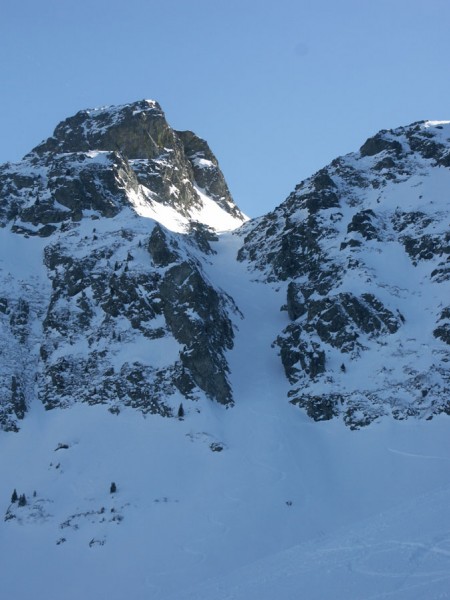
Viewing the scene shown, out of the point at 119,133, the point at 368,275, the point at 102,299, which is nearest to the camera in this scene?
the point at 102,299

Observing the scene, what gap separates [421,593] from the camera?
20.8 m

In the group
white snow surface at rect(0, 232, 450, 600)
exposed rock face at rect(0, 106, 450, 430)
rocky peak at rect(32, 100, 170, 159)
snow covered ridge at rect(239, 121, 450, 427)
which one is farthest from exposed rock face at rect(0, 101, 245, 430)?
rocky peak at rect(32, 100, 170, 159)

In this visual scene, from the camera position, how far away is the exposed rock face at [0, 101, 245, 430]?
216ft

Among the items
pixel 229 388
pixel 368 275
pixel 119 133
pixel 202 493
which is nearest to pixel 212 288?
pixel 229 388

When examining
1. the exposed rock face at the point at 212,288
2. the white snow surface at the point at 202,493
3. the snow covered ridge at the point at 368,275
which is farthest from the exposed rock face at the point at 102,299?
the snow covered ridge at the point at 368,275

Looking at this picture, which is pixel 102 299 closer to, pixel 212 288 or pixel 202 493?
pixel 212 288

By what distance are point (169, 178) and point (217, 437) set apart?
2552 inches

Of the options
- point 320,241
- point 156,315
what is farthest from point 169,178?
point 156,315

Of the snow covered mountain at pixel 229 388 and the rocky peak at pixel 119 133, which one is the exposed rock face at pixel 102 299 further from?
the rocky peak at pixel 119 133

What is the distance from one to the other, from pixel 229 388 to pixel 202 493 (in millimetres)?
14793

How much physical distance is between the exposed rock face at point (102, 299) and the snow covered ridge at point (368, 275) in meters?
9.16

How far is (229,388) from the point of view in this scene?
66375 millimetres

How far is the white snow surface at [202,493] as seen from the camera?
4362 centimetres

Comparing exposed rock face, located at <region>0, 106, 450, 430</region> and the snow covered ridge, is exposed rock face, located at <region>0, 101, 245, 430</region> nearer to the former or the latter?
exposed rock face, located at <region>0, 106, 450, 430</region>
